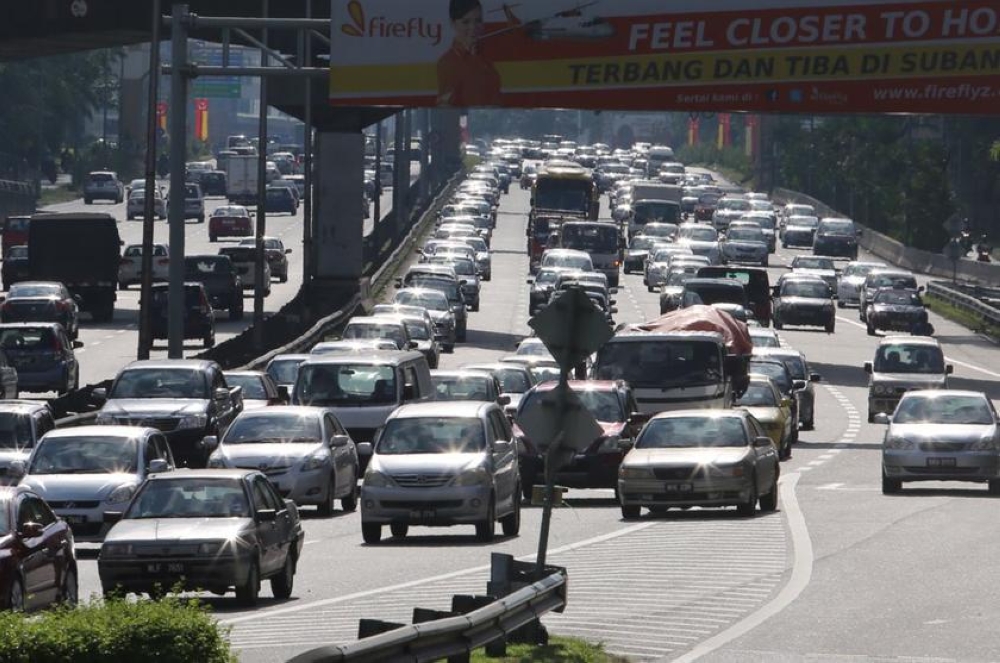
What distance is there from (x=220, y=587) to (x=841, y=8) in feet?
101

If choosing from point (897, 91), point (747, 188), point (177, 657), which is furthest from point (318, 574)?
point (747, 188)

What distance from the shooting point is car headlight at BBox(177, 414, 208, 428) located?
35656mm

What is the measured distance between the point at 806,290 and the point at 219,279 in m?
17.5

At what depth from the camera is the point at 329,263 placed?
68.1 m

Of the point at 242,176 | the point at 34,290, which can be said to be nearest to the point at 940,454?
the point at 34,290

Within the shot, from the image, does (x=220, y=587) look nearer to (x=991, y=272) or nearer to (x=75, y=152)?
(x=991, y=272)

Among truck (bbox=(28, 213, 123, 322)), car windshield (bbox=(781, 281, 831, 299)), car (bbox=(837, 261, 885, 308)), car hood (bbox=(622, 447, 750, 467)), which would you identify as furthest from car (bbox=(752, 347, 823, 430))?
car (bbox=(837, 261, 885, 308))

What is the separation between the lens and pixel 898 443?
33562 mm

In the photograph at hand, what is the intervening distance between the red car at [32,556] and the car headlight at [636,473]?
10738mm

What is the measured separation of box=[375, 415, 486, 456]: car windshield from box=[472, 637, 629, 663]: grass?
11360 mm

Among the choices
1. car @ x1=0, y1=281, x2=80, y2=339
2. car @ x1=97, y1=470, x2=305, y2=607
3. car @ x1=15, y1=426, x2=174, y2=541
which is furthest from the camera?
car @ x1=0, y1=281, x2=80, y2=339

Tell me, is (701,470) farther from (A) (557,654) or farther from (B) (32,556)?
(A) (557,654)

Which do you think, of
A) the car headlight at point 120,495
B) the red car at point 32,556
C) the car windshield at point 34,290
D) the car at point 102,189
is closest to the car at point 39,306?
the car windshield at point 34,290

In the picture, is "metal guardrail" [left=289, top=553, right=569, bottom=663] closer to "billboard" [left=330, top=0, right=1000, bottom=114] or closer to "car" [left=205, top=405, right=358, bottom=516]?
"car" [left=205, top=405, right=358, bottom=516]
